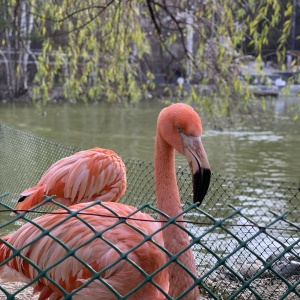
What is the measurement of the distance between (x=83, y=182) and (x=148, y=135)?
30.8 feet

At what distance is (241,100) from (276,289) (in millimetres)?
3119

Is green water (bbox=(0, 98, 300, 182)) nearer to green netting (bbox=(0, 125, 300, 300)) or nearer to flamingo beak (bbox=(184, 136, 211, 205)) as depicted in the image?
green netting (bbox=(0, 125, 300, 300))

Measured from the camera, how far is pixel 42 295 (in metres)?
2.86

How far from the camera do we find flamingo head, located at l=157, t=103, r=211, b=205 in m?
2.60

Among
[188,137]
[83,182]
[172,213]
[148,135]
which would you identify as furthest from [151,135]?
[172,213]

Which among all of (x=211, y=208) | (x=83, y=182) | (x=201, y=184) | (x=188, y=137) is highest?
(x=188, y=137)

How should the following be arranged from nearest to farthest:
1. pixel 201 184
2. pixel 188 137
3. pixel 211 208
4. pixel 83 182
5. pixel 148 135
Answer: pixel 201 184
pixel 188 137
pixel 83 182
pixel 211 208
pixel 148 135

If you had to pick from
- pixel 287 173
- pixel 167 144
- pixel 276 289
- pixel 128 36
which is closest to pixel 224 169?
pixel 287 173

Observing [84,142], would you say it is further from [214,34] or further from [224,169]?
[214,34]

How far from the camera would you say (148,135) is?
43.4 ft

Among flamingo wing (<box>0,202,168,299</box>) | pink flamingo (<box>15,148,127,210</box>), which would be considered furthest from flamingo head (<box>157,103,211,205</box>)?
pink flamingo (<box>15,148,127,210</box>)

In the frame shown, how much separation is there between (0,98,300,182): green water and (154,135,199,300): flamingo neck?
4.40 m

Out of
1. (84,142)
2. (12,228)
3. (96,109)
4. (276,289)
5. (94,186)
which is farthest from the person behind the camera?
(96,109)

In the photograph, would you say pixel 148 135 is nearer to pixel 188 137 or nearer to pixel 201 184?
pixel 188 137
